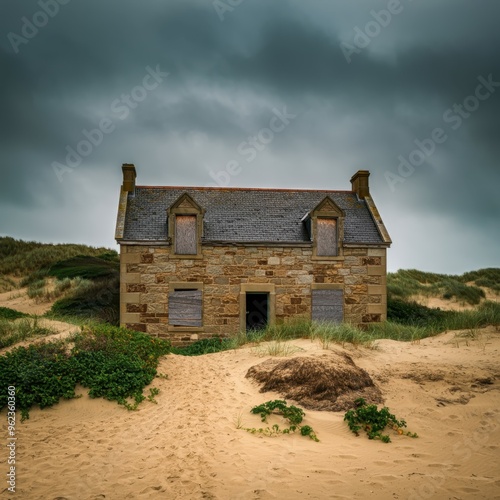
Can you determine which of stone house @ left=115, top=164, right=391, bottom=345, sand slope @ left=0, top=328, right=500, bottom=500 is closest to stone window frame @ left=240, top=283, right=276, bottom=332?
stone house @ left=115, top=164, right=391, bottom=345

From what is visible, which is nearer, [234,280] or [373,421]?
[373,421]

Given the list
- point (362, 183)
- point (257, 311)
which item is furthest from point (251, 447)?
point (362, 183)

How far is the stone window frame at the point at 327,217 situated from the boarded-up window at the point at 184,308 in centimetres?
480

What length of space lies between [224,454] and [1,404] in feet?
13.9

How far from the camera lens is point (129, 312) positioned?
15.6 m

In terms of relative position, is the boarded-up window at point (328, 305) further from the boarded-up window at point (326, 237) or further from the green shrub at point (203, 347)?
the green shrub at point (203, 347)

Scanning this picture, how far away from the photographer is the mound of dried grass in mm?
7625

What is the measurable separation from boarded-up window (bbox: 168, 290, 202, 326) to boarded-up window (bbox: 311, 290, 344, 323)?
4.39m

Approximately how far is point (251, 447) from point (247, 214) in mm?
12417

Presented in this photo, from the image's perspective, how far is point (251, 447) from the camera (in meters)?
6.13

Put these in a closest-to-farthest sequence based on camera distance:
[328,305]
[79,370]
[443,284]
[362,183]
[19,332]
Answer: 1. [79,370]
2. [19,332]
3. [328,305]
4. [362,183]
5. [443,284]

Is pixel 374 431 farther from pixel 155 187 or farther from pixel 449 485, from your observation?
pixel 155 187

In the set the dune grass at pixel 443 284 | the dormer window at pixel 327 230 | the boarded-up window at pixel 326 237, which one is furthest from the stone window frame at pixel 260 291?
the dune grass at pixel 443 284

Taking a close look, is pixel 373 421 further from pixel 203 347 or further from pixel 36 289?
pixel 36 289
